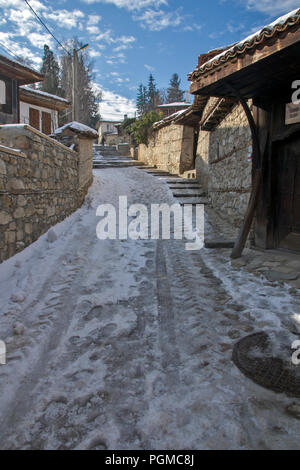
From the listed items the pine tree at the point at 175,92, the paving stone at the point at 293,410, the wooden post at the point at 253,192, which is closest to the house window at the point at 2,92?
the wooden post at the point at 253,192

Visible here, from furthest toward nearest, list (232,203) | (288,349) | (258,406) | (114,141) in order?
1. (114,141)
2. (232,203)
3. (288,349)
4. (258,406)

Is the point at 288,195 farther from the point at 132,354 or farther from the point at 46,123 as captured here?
the point at 46,123

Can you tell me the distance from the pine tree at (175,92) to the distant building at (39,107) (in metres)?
Answer: 42.5

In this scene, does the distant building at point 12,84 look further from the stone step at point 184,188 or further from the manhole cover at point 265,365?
the manhole cover at point 265,365

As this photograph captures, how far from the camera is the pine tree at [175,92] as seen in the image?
53344 mm

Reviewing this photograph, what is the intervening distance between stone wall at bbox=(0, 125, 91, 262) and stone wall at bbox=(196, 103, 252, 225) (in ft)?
13.4

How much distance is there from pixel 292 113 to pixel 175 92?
57.0 metres

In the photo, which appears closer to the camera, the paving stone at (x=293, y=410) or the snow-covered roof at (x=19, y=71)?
the paving stone at (x=293, y=410)

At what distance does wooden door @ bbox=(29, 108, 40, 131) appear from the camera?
50.1 ft

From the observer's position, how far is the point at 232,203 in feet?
22.2

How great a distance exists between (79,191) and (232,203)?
4248 millimetres

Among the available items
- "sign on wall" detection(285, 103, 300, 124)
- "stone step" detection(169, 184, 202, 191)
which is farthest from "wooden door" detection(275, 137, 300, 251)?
"stone step" detection(169, 184, 202, 191)

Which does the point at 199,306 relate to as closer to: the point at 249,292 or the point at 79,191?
the point at 249,292
